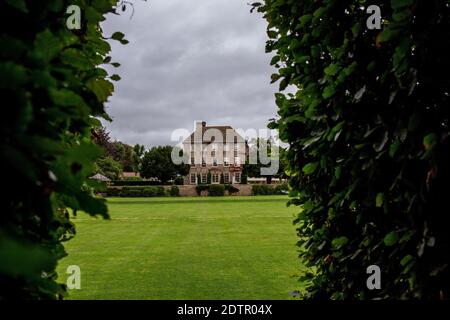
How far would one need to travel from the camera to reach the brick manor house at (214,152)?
318ft

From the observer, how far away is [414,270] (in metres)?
2.88

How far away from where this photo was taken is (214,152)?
98.2m

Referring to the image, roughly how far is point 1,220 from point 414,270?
99.1 inches

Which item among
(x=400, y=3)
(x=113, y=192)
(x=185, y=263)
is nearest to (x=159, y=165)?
(x=113, y=192)

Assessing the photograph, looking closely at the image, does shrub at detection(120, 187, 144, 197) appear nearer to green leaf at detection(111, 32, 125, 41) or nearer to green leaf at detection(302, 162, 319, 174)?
green leaf at detection(111, 32, 125, 41)

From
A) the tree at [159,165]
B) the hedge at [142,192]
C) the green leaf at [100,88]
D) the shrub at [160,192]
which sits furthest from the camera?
the tree at [159,165]

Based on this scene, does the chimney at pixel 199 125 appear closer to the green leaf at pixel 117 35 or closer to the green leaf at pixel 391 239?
the green leaf at pixel 117 35

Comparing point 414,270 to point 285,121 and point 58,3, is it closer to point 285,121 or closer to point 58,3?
point 285,121

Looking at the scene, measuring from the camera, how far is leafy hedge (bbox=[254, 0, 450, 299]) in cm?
287

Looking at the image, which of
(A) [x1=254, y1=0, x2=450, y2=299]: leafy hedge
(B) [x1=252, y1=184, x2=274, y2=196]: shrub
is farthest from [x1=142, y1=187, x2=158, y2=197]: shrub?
(A) [x1=254, y1=0, x2=450, y2=299]: leafy hedge

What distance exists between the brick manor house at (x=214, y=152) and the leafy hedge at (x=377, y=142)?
299ft

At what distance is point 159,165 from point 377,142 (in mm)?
86950

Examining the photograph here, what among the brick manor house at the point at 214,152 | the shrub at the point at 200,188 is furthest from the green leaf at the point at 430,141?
the brick manor house at the point at 214,152

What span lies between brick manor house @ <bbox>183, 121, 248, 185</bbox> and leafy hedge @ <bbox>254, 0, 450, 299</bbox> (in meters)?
91.1
